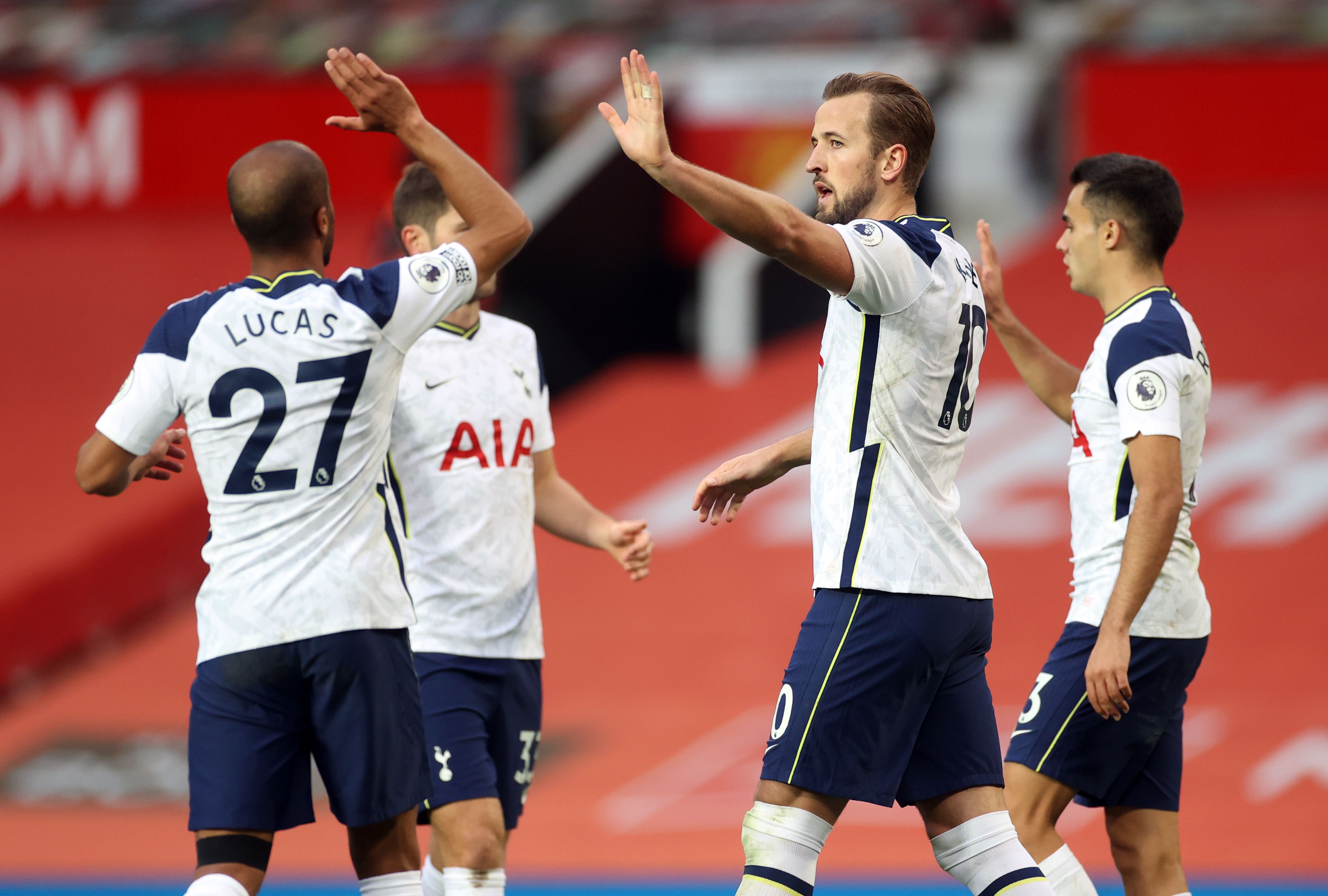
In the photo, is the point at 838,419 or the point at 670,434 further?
the point at 670,434

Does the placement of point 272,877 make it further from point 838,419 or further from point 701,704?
point 838,419

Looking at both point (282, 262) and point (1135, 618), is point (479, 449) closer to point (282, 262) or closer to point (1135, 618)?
point (282, 262)

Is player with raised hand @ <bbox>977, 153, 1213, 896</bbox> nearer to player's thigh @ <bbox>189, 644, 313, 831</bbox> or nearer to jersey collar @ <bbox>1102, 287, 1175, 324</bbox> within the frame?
jersey collar @ <bbox>1102, 287, 1175, 324</bbox>

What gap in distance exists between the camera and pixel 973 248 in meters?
12.8

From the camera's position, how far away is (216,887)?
336 cm

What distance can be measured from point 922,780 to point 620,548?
4.57 ft

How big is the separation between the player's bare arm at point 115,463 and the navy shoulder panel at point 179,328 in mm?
242

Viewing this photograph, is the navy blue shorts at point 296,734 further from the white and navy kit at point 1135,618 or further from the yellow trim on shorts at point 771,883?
the white and navy kit at point 1135,618

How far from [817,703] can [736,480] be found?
0.66 metres

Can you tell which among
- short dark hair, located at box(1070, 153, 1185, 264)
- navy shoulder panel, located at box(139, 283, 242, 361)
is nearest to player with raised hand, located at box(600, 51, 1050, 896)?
short dark hair, located at box(1070, 153, 1185, 264)

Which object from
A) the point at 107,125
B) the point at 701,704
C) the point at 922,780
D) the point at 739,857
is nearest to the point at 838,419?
the point at 922,780

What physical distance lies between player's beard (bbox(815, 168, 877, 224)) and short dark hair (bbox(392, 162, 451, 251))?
1.53 meters

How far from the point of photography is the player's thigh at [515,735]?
15.2 feet


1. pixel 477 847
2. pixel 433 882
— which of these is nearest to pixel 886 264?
pixel 477 847
